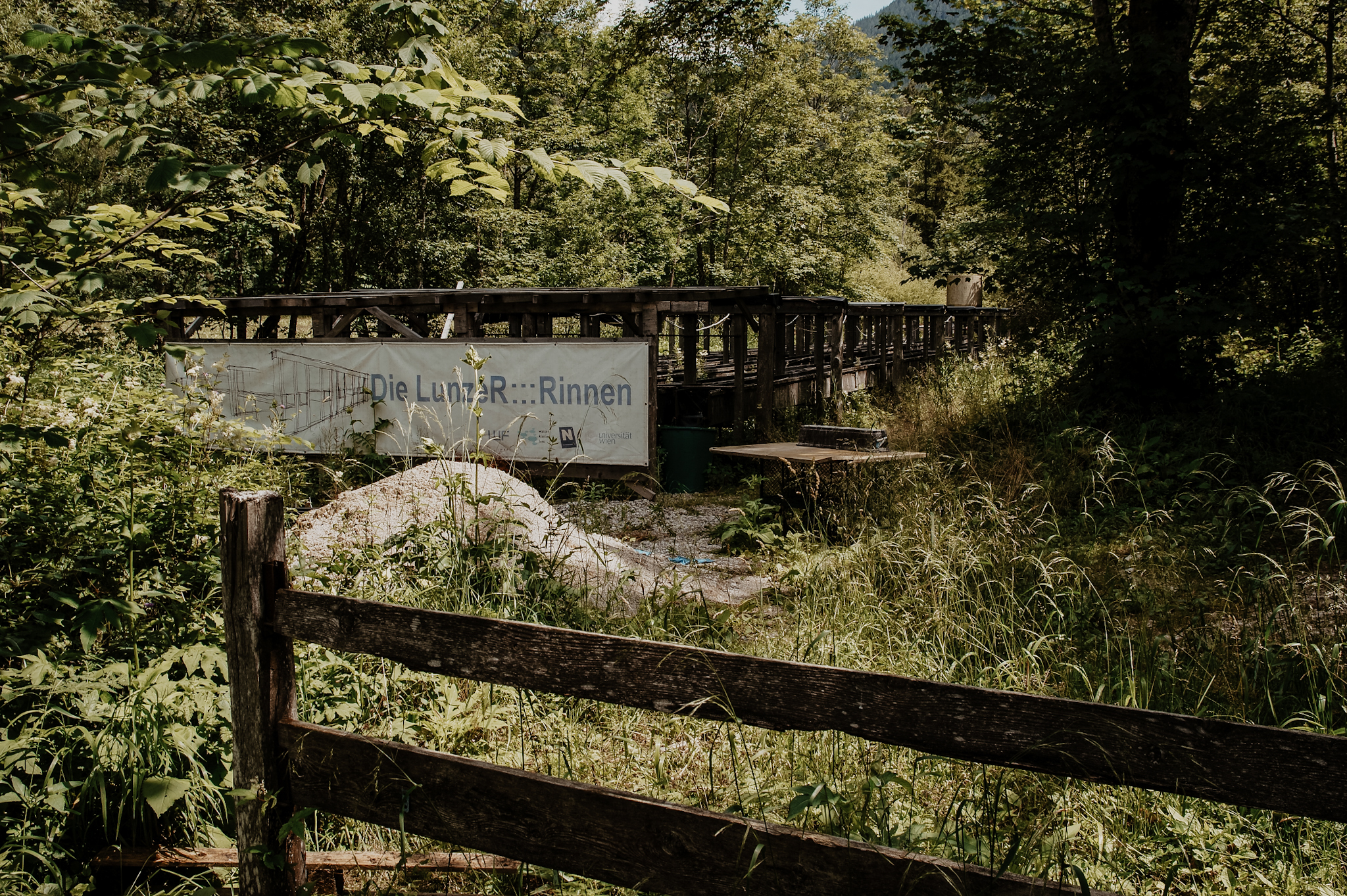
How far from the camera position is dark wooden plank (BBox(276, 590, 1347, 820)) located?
1.69m

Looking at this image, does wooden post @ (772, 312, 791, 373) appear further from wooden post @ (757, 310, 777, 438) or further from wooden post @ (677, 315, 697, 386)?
wooden post @ (677, 315, 697, 386)

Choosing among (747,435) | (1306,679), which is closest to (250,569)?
(1306,679)

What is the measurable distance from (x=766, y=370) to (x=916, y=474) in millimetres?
4967

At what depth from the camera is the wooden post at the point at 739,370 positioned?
11.7m

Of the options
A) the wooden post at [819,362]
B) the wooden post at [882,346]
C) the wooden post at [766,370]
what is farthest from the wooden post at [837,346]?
the wooden post at [882,346]

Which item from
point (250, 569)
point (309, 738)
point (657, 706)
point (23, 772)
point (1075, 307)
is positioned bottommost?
point (23, 772)

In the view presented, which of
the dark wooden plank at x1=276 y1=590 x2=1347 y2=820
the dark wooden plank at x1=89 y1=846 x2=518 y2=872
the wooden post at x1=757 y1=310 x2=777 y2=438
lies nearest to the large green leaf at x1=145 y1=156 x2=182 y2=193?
the dark wooden plank at x1=276 y1=590 x2=1347 y2=820

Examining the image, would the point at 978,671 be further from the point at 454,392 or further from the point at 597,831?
the point at 454,392

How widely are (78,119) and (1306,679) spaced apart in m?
5.36

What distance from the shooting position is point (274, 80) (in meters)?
2.67

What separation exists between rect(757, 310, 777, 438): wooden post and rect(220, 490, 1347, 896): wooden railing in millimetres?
9830

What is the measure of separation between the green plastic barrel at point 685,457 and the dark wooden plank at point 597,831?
9.01m

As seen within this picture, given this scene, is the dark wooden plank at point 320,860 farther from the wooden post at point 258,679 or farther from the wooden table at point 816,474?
the wooden table at point 816,474

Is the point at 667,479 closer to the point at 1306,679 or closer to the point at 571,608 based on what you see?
the point at 571,608
